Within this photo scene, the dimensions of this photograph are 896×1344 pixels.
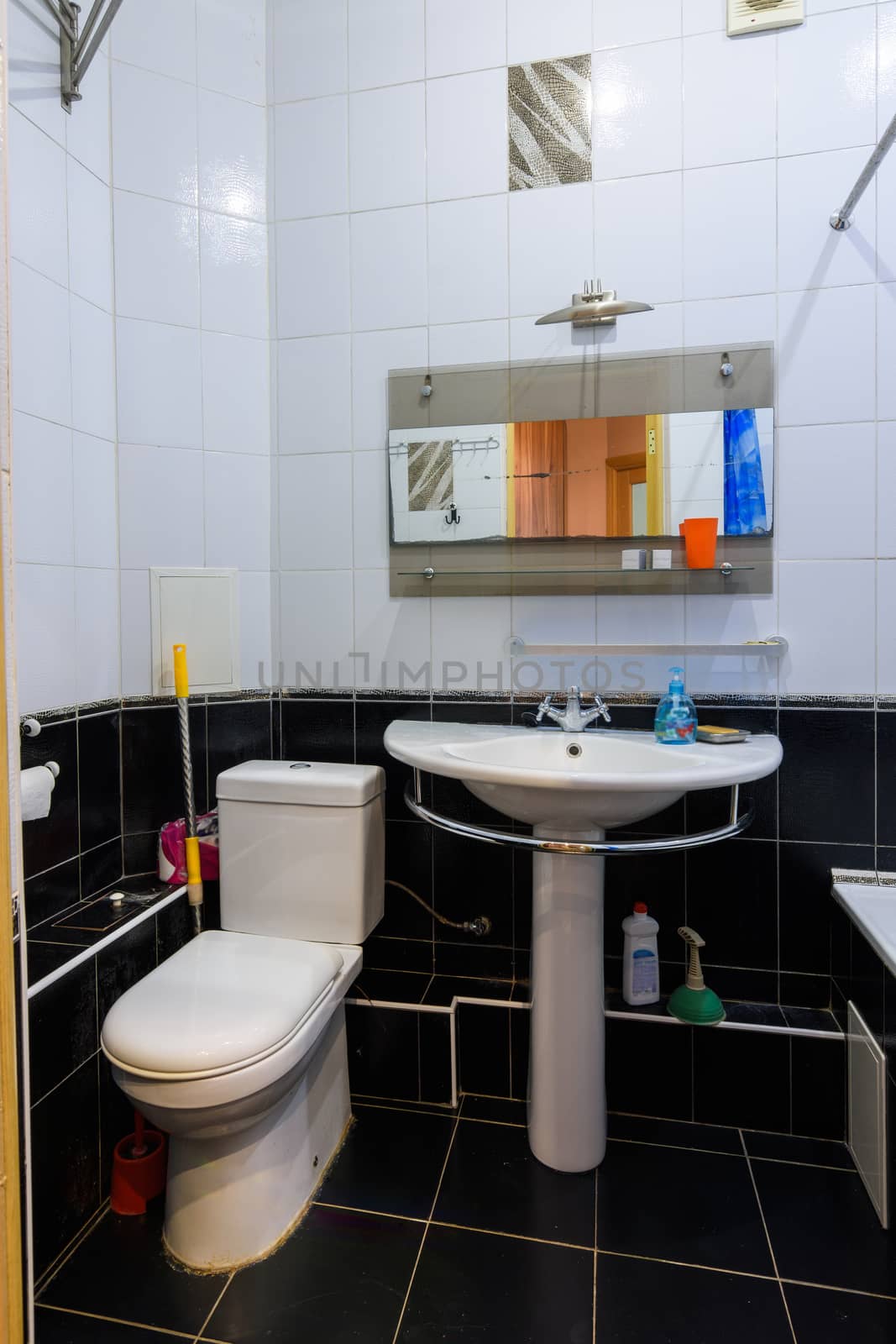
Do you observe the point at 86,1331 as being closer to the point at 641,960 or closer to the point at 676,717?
the point at 641,960

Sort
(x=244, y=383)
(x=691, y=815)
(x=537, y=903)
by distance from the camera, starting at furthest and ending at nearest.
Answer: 1. (x=244, y=383)
2. (x=691, y=815)
3. (x=537, y=903)

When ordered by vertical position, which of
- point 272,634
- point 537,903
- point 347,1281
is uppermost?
point 272,634

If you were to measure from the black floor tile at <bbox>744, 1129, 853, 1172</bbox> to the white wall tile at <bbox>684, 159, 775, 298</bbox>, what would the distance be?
1.83 metres

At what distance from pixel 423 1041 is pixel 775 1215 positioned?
0.76m

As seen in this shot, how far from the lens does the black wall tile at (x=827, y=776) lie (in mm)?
1712

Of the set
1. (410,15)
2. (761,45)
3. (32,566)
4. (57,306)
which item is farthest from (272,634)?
(761,45)

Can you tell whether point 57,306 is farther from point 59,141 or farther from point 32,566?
point 32,566

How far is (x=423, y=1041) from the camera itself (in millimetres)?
1779

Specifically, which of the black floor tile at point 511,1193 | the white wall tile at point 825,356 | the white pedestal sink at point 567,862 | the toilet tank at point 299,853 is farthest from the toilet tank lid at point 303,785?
the white wall tile at point 825,356

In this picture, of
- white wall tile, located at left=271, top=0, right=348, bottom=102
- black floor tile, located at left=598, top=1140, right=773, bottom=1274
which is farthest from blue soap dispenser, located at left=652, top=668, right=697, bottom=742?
white wall tile, located at left=271, top=0, right=348, bottom=102

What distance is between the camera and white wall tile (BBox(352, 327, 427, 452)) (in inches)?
75.5

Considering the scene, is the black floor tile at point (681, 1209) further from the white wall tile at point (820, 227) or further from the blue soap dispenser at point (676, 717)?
the white wall tile at point (820, 227)

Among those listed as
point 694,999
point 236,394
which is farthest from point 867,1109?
point 236,394

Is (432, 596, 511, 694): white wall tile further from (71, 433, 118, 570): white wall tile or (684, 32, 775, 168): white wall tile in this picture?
(684, 32, 775, 168): white wall tile
